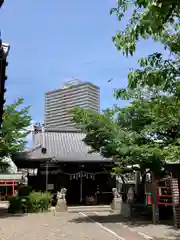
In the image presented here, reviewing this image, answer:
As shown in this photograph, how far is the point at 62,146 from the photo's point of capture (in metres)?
26.4

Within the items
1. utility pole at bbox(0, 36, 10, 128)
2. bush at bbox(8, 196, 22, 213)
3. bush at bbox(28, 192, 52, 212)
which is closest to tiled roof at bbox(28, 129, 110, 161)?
Result: bush at bbox(28, 192, 52, 212)

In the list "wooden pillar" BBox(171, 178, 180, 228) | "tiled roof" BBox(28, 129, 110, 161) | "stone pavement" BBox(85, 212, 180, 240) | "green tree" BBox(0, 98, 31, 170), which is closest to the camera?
"stone pavement" BBox(85, 212, 180, 240)

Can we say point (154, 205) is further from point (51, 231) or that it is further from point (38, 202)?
point (38, 202)

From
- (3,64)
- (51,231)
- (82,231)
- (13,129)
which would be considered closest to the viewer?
(3,64)

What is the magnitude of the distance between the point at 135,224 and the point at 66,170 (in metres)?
12.0

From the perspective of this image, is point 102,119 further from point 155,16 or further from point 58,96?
point 58,96

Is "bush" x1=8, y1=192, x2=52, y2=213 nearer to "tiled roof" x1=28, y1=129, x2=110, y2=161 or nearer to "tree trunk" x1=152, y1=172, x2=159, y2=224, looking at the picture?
"tiled roof" x1=28, y1=129, x2=110, y2=161

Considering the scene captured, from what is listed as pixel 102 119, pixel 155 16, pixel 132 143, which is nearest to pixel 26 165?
pixel 102 119

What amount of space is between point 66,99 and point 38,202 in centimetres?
3427

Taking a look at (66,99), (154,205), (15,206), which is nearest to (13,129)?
(15,206)

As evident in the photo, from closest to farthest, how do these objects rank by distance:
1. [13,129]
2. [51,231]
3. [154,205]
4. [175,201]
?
[51,231]
[175,201]
[154,205]
[13,129]

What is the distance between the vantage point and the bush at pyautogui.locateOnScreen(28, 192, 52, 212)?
766 inches

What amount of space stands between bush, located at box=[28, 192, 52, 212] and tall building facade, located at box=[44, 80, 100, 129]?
24.4m

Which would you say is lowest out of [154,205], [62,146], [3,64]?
[154,205]
